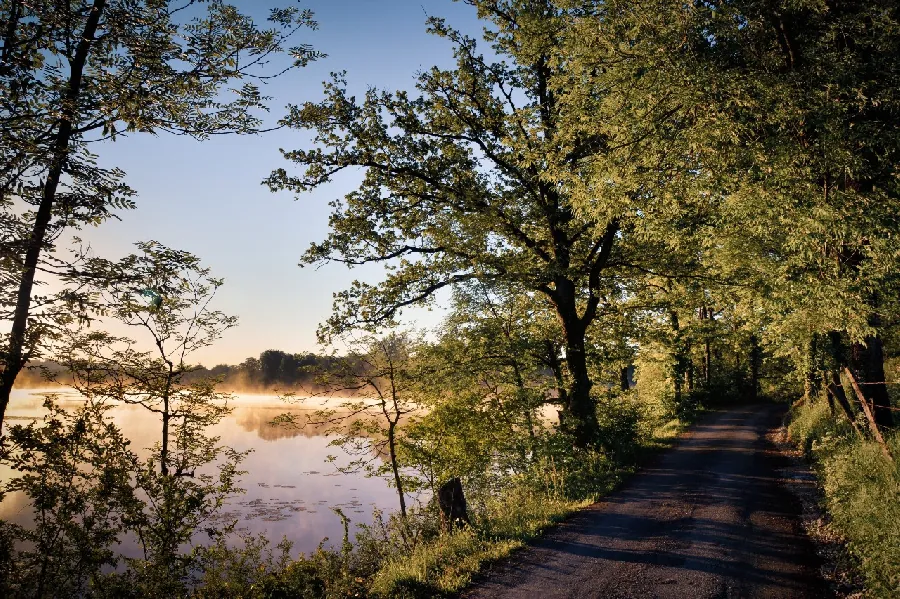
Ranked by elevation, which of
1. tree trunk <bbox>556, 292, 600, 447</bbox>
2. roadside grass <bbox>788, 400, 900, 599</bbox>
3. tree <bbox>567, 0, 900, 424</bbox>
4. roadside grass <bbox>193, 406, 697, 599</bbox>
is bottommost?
roadside grass <bbox>193, 406, 697, 599</bbox>

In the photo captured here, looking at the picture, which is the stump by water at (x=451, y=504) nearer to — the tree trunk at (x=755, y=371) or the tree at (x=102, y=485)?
the tree at (x=102, y=485)

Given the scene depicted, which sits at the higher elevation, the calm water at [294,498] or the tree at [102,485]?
the tree at [102,485]

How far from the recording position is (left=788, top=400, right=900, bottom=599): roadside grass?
6867 mm

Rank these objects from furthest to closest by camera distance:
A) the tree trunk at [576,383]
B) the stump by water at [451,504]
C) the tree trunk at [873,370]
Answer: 1. the tree trunk at [576,383]
2. the tree trunk at [873,370]
3. the stump by water at [451,504]

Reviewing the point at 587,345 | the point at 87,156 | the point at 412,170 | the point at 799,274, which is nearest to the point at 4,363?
the point at 87,156

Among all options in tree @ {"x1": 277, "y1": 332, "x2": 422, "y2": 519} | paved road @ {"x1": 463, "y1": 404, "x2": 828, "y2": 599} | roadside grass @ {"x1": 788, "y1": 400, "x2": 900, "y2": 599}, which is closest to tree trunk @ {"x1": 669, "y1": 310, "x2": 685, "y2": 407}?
roadside grass @ {"x1": 788, "y1": 400, "x2": 900, "y2": 599}

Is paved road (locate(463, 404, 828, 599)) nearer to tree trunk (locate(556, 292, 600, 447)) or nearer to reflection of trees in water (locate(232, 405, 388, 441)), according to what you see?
tree trunk (locate(556, 292, 600, 447))

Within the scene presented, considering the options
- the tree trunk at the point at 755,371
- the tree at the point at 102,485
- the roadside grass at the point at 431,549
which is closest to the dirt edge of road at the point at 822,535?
the roadside grass at the point at 431,549

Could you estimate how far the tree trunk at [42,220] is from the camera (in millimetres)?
6379

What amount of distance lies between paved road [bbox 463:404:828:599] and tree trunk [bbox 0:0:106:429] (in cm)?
739

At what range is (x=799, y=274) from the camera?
10586mm

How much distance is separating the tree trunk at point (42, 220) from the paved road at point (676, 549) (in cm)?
739

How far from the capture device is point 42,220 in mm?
6855

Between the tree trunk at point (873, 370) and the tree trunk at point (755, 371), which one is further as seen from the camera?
the tree trunk at point (755, 371)
